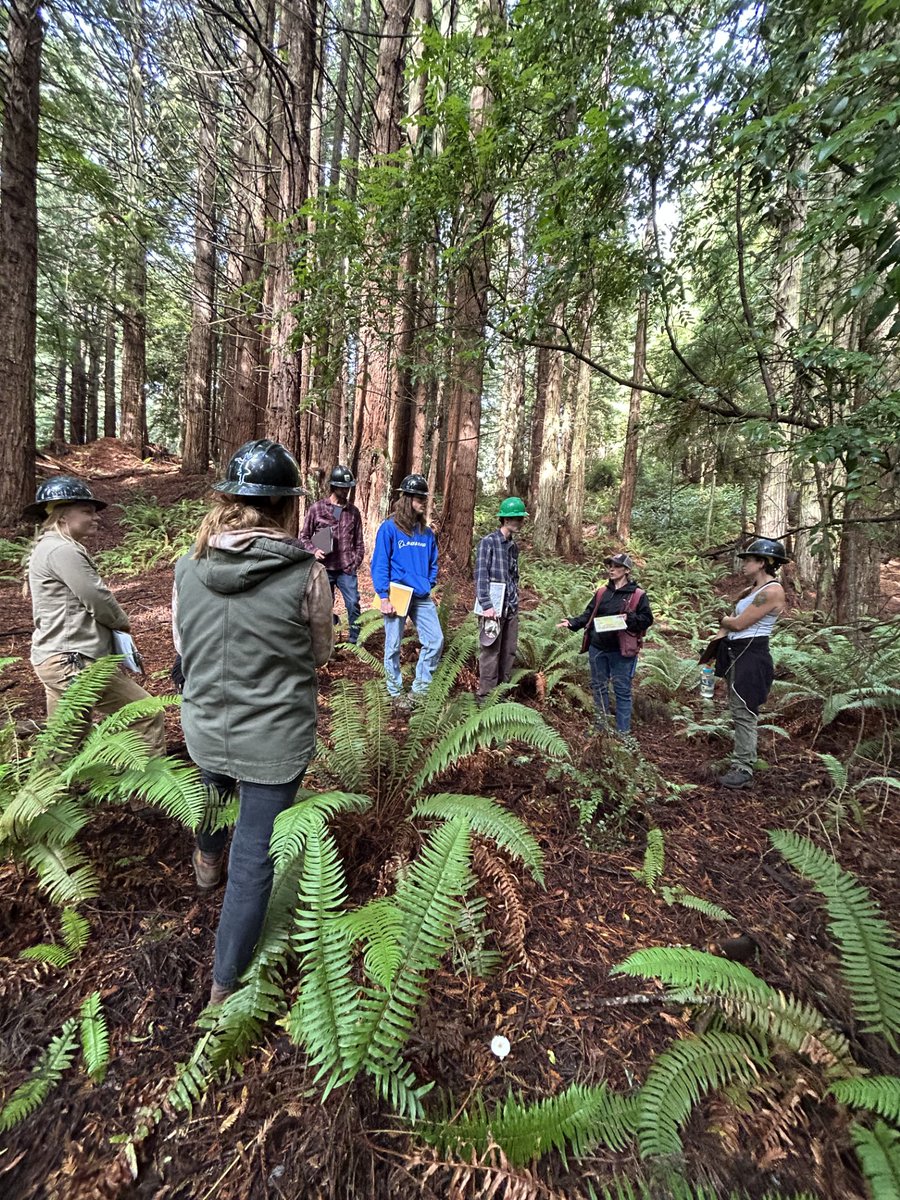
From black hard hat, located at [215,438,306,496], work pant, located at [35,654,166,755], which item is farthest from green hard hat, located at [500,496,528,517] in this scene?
work pant, located at [35,654,166,755]

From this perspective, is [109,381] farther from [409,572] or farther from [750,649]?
[750,649]

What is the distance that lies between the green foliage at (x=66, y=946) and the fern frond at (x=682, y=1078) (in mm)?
2387

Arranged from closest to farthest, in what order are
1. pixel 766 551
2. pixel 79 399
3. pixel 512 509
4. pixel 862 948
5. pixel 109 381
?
1. pixel 862 948
2. pixel 766 551
3. pixel 512 509
4. pixel 79 399
5. pixel 109 381

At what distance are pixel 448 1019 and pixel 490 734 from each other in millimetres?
1354

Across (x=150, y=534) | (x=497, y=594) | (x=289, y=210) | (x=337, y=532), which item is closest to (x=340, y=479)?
(x=337, y=532)

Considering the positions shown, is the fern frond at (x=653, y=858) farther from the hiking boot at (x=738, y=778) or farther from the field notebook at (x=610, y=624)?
the field notebook at (x=610, y=624)

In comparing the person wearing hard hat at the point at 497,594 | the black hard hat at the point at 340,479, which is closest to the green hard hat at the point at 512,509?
the person wearing hard hat at the point at 497,594

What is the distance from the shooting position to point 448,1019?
2.11 m

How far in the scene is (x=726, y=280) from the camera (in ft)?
13.9

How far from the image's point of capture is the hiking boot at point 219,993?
2066 millimetres

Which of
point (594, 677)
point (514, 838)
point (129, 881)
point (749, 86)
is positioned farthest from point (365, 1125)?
point (749, 86)

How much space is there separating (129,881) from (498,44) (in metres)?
6.17

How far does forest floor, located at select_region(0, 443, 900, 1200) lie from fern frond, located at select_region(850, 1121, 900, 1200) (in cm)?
14

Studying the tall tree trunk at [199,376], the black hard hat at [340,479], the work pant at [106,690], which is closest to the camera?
the work pant at [106,690]
